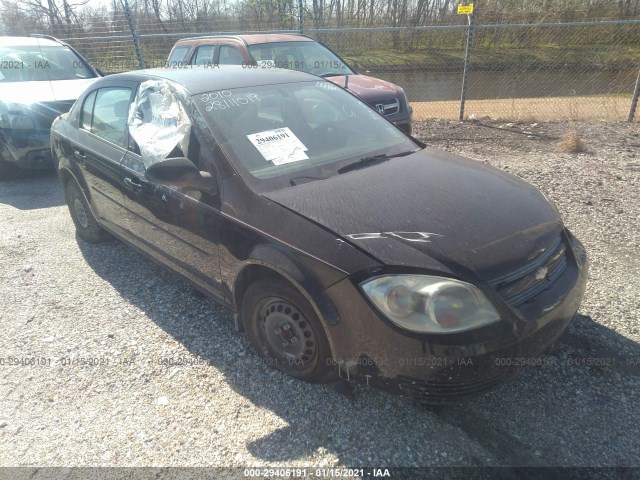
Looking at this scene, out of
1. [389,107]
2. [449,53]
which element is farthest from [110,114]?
[449,53]

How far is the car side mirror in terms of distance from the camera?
258cm

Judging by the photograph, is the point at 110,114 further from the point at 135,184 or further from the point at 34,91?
the point at 34,91

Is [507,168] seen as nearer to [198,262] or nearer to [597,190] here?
[597,190]

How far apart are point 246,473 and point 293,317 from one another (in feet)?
2.57

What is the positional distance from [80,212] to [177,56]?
485cm

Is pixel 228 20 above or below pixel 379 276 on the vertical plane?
above

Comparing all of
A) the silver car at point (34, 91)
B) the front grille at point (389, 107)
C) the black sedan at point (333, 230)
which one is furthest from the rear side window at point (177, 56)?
the black sedan at point (333, 230)

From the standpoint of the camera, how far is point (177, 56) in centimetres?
815

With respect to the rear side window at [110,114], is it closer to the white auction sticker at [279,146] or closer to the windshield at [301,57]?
the white auction sticker at [279,146]

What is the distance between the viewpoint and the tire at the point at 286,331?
2.30 metres

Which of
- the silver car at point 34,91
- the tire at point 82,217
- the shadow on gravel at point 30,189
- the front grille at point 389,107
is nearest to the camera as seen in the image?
the tire at point 82,217

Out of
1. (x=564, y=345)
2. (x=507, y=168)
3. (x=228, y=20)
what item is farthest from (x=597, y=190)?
(x=228, y=20)

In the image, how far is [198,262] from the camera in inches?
114

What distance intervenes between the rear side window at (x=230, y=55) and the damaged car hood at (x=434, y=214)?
509 cm
